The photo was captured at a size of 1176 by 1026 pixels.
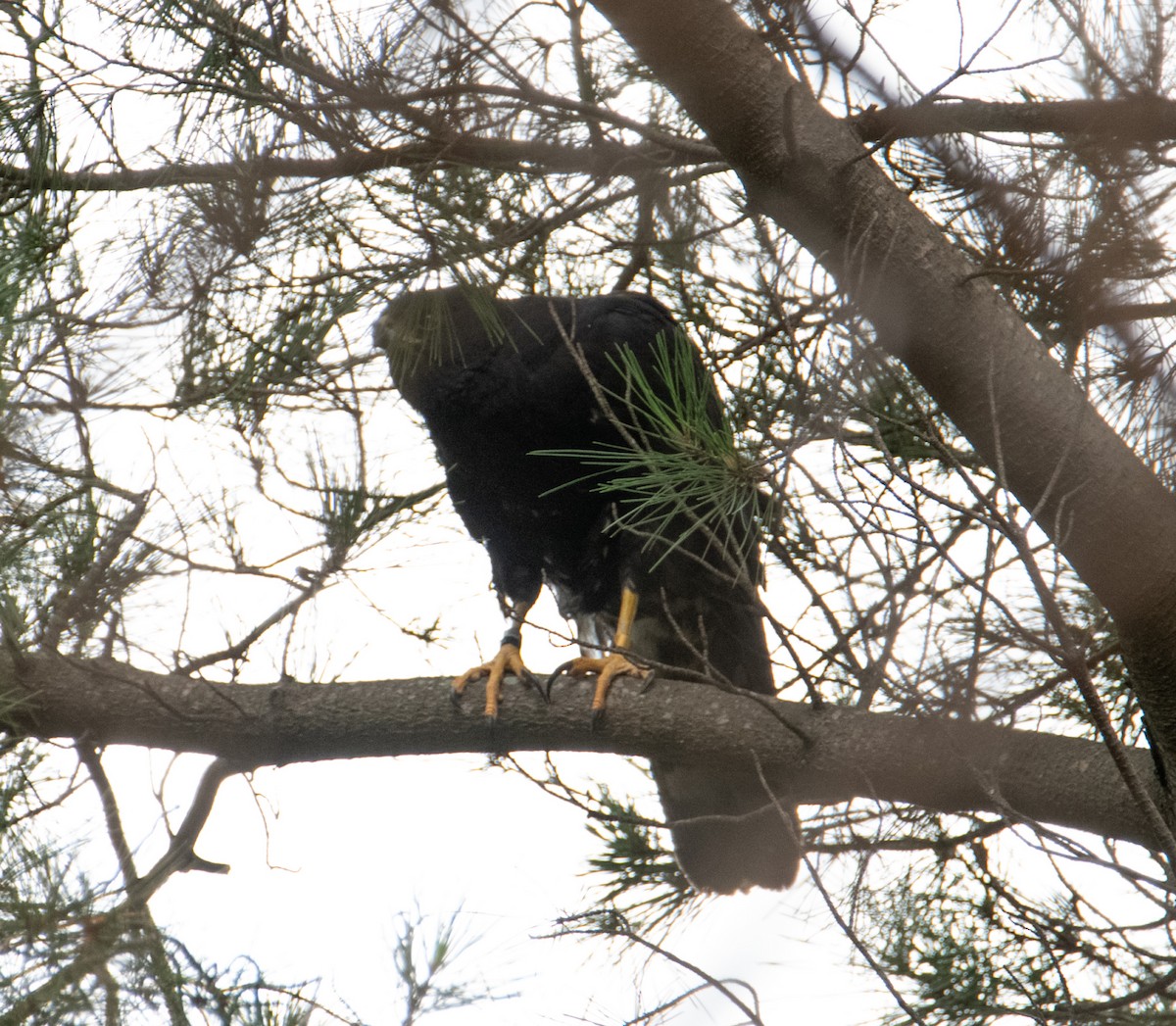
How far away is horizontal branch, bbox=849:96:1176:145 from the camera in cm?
170

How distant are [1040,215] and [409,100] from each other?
945mm

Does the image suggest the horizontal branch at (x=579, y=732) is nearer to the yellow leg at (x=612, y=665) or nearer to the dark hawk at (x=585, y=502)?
the yellow leg at (x=612, y=665)

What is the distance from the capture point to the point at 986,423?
67.7 inches

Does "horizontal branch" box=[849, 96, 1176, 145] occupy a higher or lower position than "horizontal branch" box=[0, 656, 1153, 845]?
higher

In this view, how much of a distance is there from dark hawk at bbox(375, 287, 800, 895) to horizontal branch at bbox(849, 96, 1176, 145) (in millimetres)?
680

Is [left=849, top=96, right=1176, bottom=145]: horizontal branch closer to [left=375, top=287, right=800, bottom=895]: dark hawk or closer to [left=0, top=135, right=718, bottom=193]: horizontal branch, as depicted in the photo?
[left=0, top=135, right=718, bottom=193]: horizontal branch

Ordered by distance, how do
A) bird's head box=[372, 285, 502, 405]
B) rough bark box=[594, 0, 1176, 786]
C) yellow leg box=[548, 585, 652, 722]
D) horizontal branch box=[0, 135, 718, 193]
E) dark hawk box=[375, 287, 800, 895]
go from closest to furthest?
rough bark box=[594, 0, 1176, 786] < horizontal branch box=[0, 135, 718, 193] < bird's head box=[372, 285, 502, 405] < yellow leg box=[548, 585, 652, 722] < dark hawk box=[375, 287, 800, 895]

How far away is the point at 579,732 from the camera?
2.26 metres

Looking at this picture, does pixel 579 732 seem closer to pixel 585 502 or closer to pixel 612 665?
pixel 612 665

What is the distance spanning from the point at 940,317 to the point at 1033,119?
17.2 inches

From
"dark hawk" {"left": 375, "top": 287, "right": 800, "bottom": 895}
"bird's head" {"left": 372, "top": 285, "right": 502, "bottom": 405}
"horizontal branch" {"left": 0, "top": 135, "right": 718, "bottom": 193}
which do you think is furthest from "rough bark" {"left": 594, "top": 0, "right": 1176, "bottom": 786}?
"dark hawk" {"left": 375, "top": 287, "right": 800, "bottom": 895}

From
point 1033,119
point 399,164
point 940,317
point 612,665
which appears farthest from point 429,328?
point 1033,119

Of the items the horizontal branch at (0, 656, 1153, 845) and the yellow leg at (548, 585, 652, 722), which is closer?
the horizontal branch at (0, 656, 1153, 845)

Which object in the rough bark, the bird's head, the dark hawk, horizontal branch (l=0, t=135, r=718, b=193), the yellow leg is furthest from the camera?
the dark hawk
